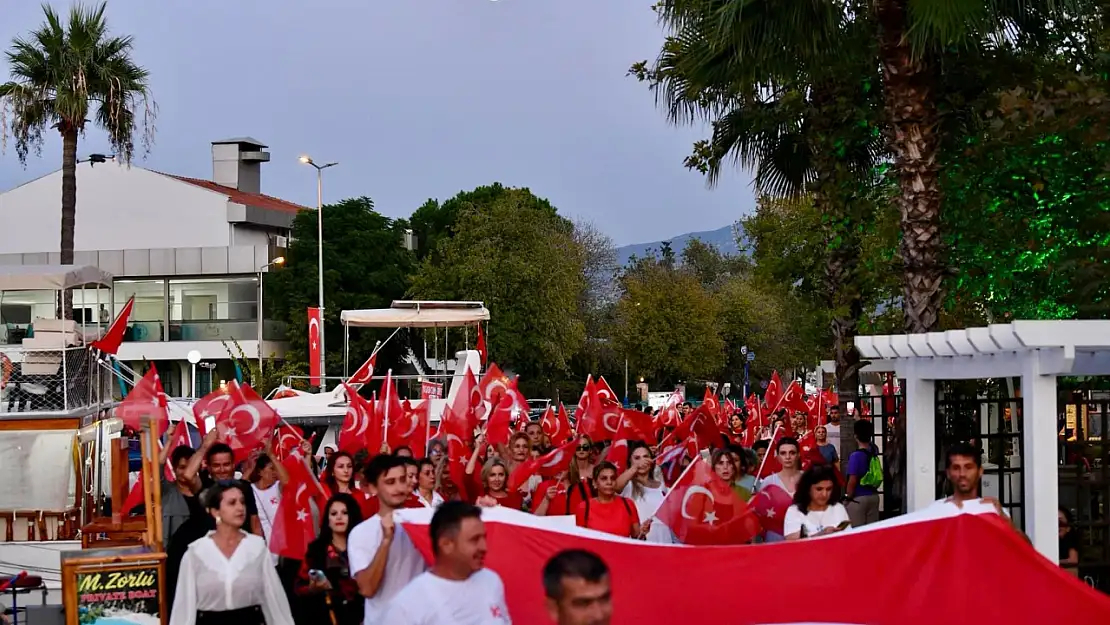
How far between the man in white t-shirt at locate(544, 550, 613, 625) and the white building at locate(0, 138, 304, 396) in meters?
59.0

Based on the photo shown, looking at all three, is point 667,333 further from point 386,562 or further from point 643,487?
point 386,562

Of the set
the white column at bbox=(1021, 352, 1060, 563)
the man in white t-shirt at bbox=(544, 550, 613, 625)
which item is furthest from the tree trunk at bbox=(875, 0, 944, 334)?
the man in white t-shirt at bbox=(544, 550, 613, 625)

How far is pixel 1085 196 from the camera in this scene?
17344 millimetres

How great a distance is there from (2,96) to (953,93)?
21421mm

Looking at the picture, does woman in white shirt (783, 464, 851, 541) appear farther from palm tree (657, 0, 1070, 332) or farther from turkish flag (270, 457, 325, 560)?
palm tree (657, 0, 1070, 332)

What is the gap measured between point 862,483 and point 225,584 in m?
9.01

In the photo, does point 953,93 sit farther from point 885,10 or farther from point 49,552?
point 49,552

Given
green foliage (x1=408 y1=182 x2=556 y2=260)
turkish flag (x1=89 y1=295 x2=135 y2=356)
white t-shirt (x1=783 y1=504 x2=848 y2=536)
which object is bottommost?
white t-shirt (x1=783 y1=504 x2=848 y2=536)

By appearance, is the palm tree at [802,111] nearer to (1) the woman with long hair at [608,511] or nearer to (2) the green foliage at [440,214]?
(1) the woman with long hair at [608,511]

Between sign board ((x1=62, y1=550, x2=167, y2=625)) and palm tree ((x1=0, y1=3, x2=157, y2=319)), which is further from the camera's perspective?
palm tree ((x1=0, y1=3, x2=157, y2=319))

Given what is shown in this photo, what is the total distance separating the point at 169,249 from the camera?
6519 centimetres

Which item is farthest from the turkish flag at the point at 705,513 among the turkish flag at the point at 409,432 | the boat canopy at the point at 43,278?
the boat canopy at the point at 43,278

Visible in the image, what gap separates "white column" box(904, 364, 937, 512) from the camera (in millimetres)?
11617

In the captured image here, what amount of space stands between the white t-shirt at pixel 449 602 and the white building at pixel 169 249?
57.7 metres
